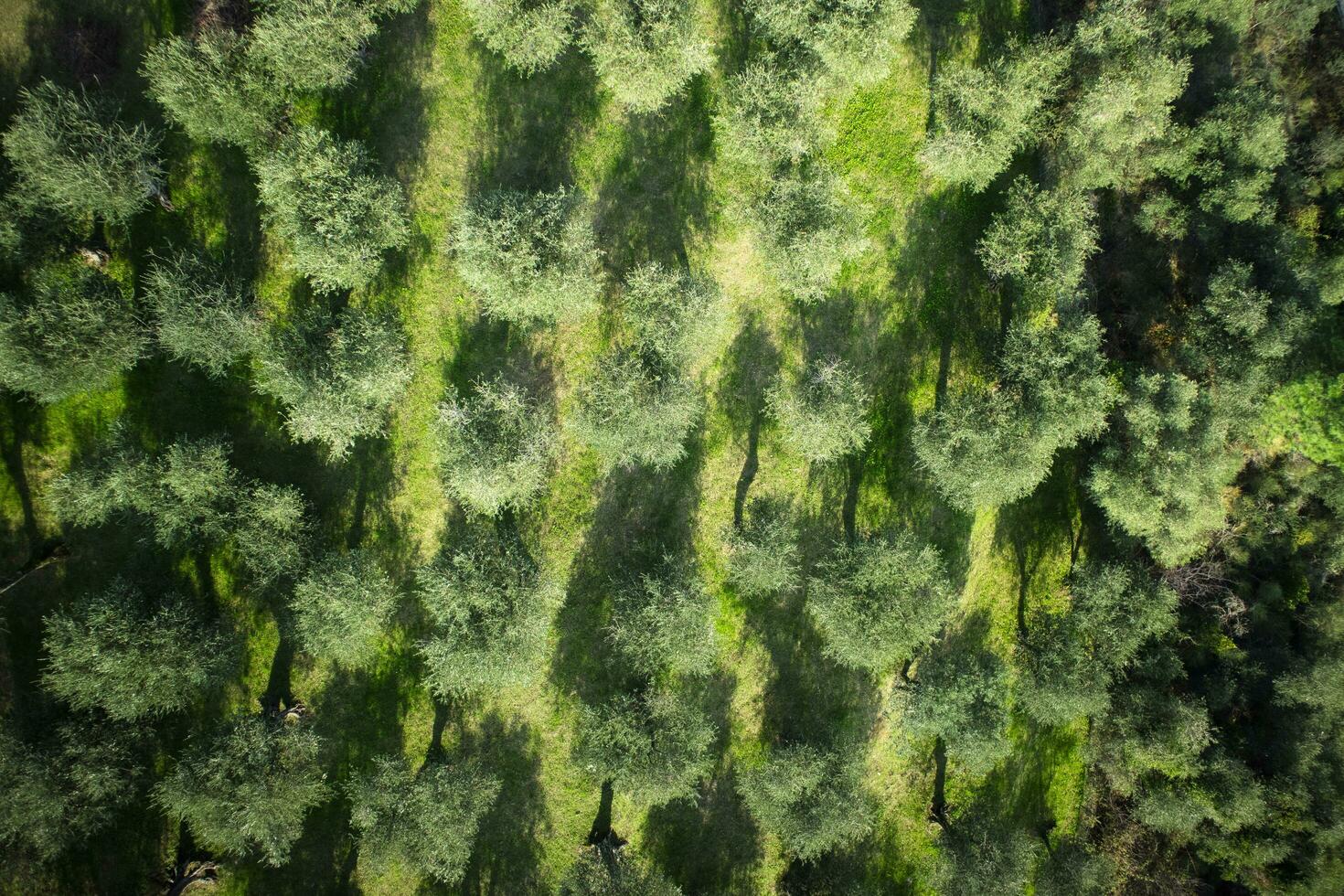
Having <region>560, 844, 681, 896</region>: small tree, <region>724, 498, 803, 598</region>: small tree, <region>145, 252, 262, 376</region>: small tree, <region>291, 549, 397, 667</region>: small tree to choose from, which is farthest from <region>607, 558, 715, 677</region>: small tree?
<region>145, 252, 262, 376</region>: small tree

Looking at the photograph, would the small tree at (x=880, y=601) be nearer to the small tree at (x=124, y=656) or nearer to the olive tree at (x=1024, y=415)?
the olive tree at (x=1024, y=415)

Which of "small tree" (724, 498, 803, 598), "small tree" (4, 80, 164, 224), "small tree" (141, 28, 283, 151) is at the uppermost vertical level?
"small tree" (141, 28, 283, 151)

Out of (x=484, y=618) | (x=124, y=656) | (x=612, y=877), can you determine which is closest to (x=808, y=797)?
(x=612, y=877)

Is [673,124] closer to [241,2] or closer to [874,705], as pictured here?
[241,2]

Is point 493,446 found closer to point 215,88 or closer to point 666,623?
point 666,623

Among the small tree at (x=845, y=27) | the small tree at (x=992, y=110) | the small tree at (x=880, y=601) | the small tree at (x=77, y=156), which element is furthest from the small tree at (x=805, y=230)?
the small tree at (x=77, y=156)

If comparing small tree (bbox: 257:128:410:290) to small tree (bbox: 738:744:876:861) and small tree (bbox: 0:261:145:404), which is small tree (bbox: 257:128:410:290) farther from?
small tree (bbox: 738:744:876:861)

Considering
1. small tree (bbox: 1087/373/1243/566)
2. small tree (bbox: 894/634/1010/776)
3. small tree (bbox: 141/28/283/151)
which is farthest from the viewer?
small tree (bbox: 894/634/1010/776)
